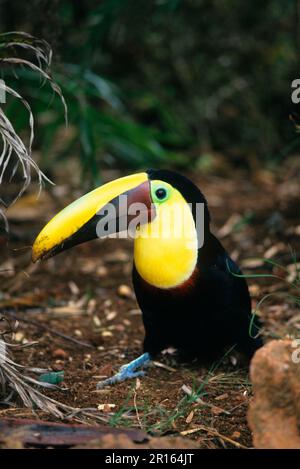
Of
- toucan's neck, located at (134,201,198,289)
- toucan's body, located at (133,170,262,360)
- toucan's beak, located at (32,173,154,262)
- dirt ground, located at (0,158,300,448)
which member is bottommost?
dirt ground, located at (0,158,300,448)

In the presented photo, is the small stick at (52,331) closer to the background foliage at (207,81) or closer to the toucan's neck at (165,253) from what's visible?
the toucan's neck at (165,253)

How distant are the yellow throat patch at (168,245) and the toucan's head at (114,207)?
0.02 metres

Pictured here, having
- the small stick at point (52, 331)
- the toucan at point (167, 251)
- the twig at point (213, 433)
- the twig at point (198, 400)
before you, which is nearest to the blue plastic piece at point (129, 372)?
the toucan at point (167, 251)

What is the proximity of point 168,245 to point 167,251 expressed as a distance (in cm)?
3

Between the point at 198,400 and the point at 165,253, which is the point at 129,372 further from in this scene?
the point at 165,253

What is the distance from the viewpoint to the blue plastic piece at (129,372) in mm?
3189

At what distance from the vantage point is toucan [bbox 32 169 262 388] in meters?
2.99

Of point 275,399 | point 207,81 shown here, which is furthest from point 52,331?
point 207,81

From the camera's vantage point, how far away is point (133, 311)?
14.1 ft

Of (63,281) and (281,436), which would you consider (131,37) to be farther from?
(281,436)

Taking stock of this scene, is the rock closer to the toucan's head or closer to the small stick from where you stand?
the toucan's head

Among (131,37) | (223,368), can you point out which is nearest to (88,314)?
(223,368)

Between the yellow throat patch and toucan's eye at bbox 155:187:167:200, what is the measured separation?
0.9 inches

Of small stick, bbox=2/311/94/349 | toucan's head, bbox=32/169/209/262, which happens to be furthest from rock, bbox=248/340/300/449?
small stick, bbox=2/311/94/349
